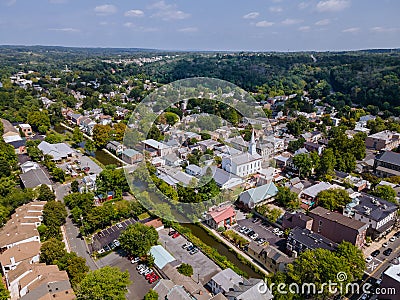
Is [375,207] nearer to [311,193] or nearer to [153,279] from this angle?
[311,193]

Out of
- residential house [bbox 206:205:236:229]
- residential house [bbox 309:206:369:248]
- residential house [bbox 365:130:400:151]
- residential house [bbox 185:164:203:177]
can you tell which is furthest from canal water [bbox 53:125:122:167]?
residential house [bbox 365:130:400:151]

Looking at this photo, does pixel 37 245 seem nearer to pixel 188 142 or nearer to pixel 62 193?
pixel 62 193

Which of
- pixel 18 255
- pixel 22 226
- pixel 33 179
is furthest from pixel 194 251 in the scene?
pixel 33 179

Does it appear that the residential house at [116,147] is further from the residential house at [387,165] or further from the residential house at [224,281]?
the residential house at [387,165]

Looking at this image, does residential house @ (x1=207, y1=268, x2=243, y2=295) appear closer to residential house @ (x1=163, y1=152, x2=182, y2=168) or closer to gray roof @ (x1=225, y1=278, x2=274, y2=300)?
gray roof @ (x1=225, y1=278, x2=274, y2=300)

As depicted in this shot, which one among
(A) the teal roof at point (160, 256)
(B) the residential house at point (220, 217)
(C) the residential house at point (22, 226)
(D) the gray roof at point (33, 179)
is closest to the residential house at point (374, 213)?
(B) the residential house at point (220, 217)

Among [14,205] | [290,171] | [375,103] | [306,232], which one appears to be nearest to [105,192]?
[14,205]
